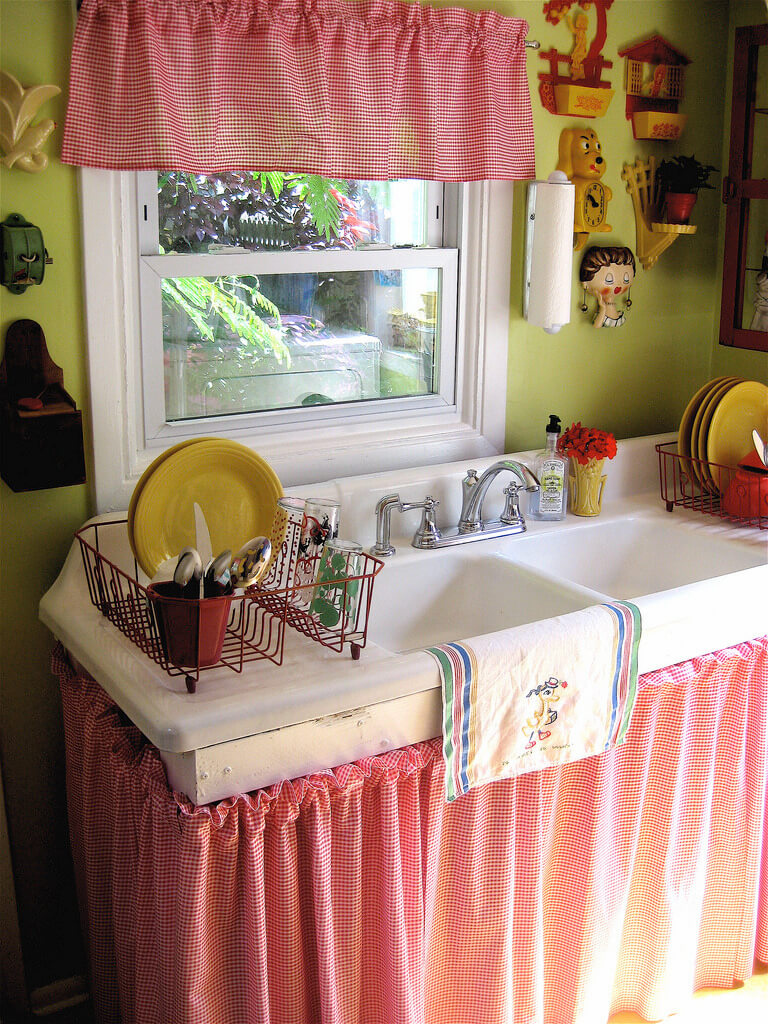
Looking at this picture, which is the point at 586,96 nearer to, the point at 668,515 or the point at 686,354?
the point at 686,354

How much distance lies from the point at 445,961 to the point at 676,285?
1.75 m

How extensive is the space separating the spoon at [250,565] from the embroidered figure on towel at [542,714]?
464mm

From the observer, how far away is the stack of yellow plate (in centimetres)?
242

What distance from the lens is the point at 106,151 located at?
1825 millimetres

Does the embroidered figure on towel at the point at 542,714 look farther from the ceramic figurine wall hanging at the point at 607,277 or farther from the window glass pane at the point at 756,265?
the window glass pane at the point at 756,265

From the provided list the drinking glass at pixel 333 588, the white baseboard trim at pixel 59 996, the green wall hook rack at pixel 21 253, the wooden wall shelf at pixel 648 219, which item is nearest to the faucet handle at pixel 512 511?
the drinking glass at pixel 333 588

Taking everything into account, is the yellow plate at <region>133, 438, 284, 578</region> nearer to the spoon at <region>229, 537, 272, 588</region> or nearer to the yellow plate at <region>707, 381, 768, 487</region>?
the spoon at <region>229, 537, 272, 588</region>

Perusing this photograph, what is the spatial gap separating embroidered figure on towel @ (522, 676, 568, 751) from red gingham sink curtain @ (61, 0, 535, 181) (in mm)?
1039

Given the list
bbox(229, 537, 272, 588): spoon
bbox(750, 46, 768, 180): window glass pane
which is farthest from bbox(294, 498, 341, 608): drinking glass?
bbox(750, 46, 768, 180): window glass pane

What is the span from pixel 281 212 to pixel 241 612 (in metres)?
0.91

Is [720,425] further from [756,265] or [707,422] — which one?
[756,265]

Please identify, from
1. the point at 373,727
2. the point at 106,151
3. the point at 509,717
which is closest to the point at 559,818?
the point at 509,717

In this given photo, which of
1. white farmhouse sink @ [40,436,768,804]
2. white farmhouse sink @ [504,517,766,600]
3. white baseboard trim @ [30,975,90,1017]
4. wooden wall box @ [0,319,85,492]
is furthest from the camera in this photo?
white farmhouse sink @ [504,517,766,600]

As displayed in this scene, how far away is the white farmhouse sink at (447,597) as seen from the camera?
2.05 m
